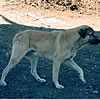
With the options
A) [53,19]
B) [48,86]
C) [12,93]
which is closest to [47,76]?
[48,86]

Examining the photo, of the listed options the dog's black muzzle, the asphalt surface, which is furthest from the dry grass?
the dog's black muzzle

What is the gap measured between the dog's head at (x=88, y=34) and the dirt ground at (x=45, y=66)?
91 cm

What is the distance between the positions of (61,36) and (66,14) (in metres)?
8.84

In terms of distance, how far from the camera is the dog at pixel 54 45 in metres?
7.52

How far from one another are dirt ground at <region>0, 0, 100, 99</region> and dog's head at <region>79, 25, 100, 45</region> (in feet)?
2.97

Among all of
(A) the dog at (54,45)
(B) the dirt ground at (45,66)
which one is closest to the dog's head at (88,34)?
(A) the dog at (54,45)

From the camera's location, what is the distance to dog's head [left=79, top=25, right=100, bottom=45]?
757 cm

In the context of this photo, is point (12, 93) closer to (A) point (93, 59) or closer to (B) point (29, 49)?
(B) point (29, 49)

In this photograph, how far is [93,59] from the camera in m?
10.2

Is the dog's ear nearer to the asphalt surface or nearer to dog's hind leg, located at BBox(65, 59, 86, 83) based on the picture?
dog's hind leg, located at BBox(65, 59, 86, 83)

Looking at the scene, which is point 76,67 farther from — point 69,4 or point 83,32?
point 69,4

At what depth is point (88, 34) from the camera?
7.62m

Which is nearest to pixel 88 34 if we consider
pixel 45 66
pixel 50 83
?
pixel 50 83

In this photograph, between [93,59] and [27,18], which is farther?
[27,18]
